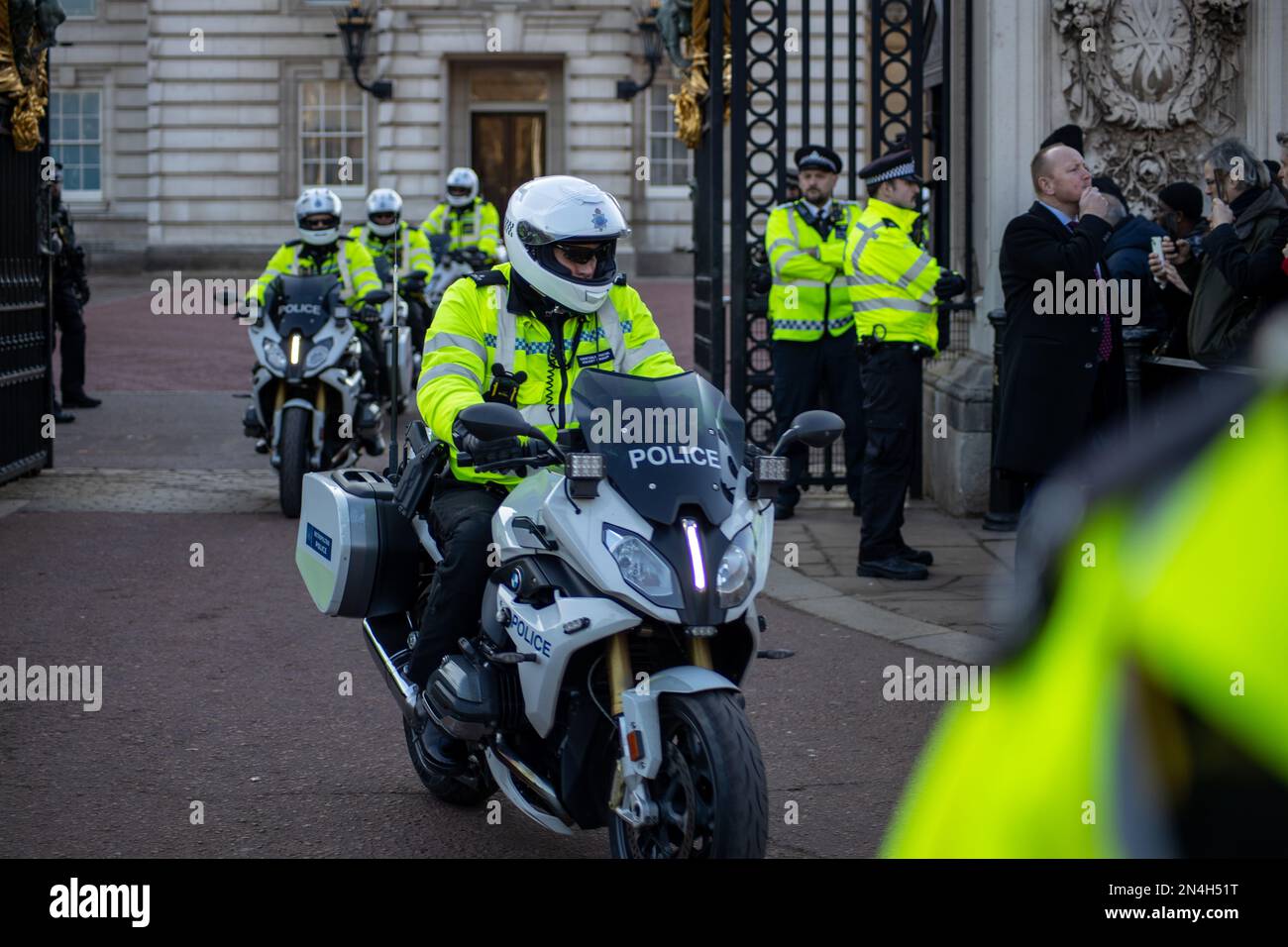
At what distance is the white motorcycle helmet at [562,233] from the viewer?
162 inches

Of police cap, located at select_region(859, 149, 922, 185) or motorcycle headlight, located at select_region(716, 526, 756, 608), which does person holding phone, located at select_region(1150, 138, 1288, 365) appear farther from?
motorcycle headlight, located at select_region(716, 526, 756, 608)

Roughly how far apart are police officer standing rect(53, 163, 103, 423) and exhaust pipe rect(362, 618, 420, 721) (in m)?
10.3

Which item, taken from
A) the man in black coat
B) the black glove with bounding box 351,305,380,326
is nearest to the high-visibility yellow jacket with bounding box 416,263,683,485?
the man in black coat

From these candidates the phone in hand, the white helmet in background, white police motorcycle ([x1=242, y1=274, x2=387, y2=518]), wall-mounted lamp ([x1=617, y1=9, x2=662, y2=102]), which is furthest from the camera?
wall-mounted lamp ([x1=617, y1=9, x2=662, y2=102])

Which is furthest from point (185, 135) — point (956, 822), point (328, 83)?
point (956, 822)

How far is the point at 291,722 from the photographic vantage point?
5633 millimetres

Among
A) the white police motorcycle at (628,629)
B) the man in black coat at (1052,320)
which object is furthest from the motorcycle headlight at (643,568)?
the man in black coat at (1052,320)

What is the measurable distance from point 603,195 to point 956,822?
3.17 m

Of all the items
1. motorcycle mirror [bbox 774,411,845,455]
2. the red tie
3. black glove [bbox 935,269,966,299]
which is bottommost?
motorcycle mirror [bbox 774,411,845,455]

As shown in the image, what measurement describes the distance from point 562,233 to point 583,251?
0.09 m

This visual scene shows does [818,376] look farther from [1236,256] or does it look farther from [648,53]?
[648,53]

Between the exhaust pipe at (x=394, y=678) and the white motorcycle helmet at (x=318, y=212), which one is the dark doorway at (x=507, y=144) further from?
the exhaust pipe at (x=394, y=678)

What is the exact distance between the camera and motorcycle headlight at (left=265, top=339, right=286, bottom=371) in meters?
9.95

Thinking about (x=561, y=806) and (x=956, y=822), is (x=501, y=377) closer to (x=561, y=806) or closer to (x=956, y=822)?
(x=561, y=806)
